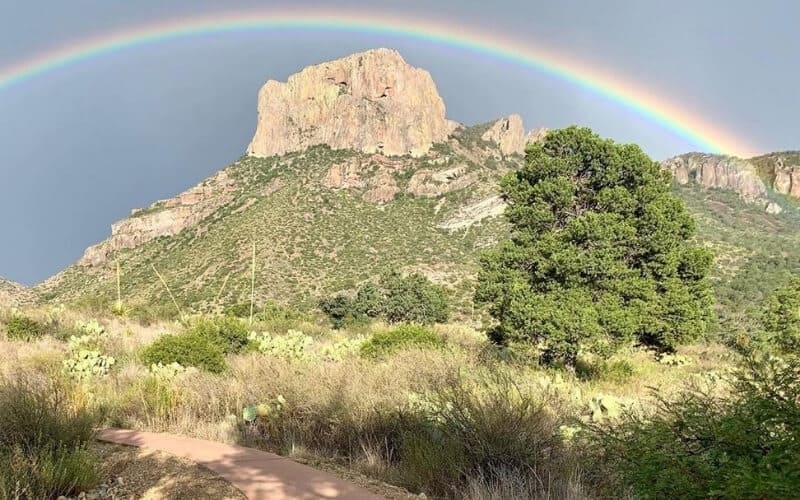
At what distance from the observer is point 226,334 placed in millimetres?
15719

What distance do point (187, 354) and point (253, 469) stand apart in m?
7.29

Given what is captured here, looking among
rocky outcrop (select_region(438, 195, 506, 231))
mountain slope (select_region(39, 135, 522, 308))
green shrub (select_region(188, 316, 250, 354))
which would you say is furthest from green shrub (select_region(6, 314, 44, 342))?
rocky outcrop (select_region(438, 195, 506, 231))

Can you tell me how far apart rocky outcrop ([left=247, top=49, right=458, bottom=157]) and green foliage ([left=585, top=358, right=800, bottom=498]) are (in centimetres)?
11547

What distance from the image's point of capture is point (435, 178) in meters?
101

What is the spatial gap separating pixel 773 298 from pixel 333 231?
190ft

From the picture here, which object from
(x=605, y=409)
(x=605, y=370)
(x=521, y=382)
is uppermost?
(x=521, y=382)

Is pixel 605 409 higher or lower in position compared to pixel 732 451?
lower

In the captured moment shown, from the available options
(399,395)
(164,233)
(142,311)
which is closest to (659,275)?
(399,395)

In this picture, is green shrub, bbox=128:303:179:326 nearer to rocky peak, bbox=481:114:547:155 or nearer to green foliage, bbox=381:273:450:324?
green foliage, bbox=381:273:450:324

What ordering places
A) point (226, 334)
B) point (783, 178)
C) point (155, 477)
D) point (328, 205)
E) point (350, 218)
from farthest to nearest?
point (328, 205) → point (350, 218) → point (226, 334) → point (783, 178) → point (155, 477)

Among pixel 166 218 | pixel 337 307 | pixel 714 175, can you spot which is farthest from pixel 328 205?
pixel 714 175

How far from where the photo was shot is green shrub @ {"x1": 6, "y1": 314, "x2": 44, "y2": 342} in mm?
15966

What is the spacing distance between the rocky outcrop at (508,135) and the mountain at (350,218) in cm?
528

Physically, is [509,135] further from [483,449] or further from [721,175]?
[483,449]
